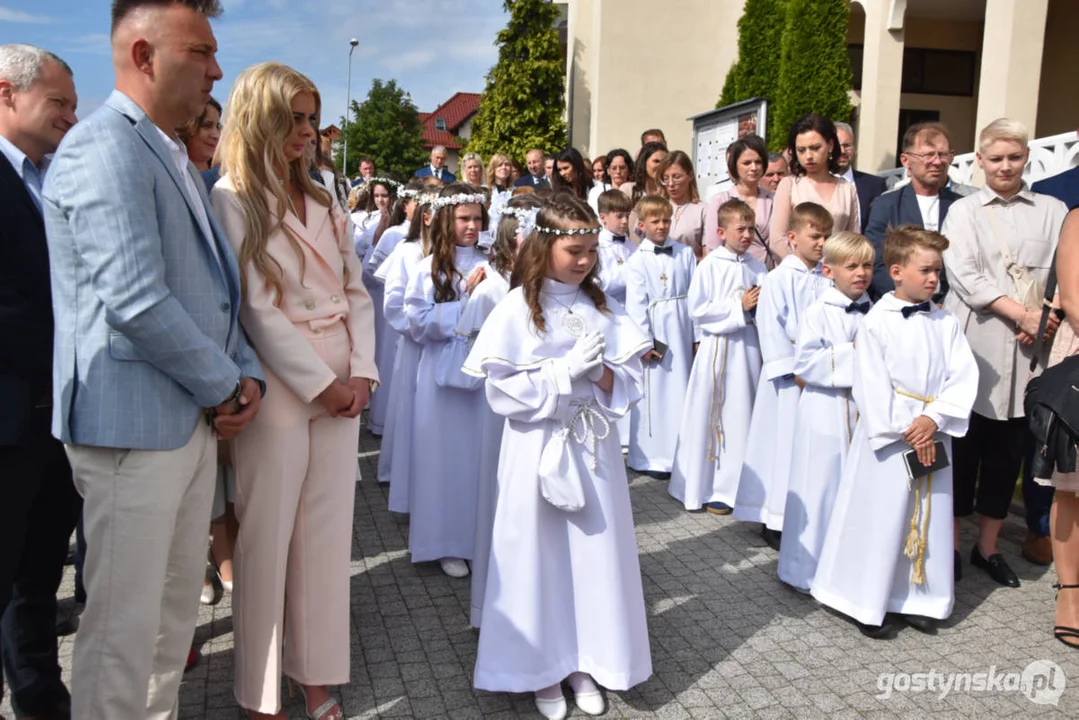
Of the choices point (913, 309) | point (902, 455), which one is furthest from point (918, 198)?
point (902, 455)

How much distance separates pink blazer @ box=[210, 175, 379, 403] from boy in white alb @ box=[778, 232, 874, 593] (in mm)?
2592

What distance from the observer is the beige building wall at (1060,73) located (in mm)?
15328

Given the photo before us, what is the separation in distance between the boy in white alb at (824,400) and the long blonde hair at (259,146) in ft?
Result: 9.86

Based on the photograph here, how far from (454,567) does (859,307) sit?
8.79 ft

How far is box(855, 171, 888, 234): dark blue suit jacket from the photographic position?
6434 millimetres

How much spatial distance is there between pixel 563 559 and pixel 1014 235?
10.7 ft

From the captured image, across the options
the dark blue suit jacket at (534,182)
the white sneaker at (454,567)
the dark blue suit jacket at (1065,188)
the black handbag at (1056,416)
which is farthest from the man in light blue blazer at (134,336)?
the dark blue suit jacket at (534,182)

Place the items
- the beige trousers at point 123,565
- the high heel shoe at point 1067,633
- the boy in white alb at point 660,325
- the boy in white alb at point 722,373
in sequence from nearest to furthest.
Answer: the beige trousers at point 123,565 < the high heel shoe at point 1067,633 < the boy in white alb at point 722,373 < the boy in white alb at point 660,325

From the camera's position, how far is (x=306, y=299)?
3.37m

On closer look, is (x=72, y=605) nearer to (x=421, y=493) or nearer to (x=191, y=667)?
(x=191, y=667)

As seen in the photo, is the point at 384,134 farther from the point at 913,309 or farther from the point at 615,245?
the point at 913,309

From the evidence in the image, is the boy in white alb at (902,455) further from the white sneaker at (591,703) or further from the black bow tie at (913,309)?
the white sneaker at (591,703)

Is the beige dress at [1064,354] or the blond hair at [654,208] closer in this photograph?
the beige dress at [1064,354]

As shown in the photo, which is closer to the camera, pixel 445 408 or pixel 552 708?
pixel 552 708
